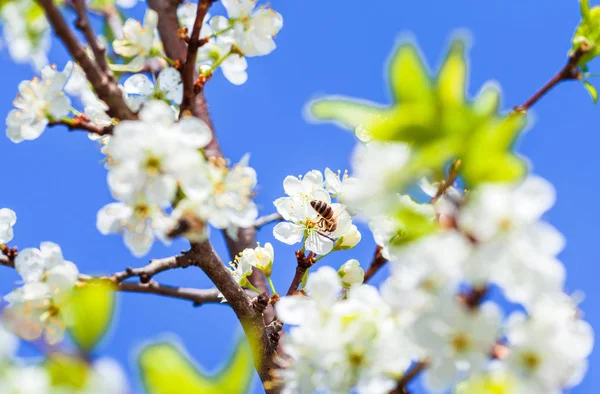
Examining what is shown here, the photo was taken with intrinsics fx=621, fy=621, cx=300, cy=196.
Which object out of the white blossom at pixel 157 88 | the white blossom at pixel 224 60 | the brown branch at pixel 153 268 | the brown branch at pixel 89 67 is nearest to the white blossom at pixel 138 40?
the white blossom at pixel 157 88

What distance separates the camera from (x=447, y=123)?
2.60 feet

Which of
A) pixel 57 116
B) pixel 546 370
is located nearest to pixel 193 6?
pixel 57 116

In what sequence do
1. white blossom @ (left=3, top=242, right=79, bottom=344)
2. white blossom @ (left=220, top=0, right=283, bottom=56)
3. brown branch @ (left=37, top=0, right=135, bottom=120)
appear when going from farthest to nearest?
white blossom @ (left=220, top=0, right=283, bottom=56), white blossom @ (left=3, top=242, right=79, bottom=344), brown branch @ (left=37, top=0, right=135, bottom=120)

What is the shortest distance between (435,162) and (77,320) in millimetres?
489

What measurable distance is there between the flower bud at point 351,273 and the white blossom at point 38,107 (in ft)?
2.80

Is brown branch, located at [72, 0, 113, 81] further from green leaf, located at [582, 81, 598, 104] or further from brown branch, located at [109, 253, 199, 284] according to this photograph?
green leaf, located at [582, 81, 598, 104]

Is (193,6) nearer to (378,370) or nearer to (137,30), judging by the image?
(137,30)

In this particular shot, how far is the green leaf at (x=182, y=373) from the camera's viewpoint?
2.37 ft

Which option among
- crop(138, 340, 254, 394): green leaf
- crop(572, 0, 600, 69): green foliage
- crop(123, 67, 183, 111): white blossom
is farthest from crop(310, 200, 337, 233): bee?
crop(138, 340, 254, 394): green leaf

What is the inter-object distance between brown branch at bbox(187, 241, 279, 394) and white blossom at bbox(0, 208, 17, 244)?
24.5 inches

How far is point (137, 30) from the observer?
1.51 m

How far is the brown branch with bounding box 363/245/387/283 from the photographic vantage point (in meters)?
1.60

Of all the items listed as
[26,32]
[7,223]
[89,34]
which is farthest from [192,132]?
[7,223]

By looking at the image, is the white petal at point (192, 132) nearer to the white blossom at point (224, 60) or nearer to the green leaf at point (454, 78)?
the green leaf at point (454, 78)
